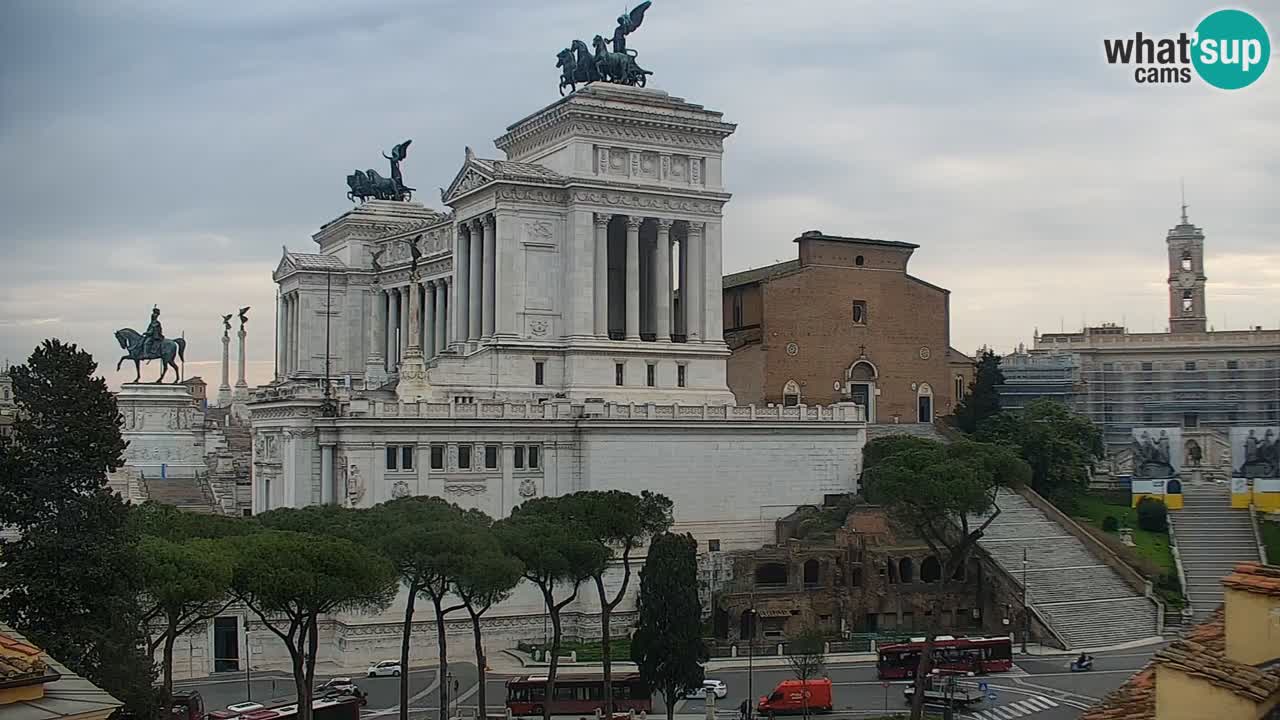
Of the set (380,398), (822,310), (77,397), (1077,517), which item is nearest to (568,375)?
(380,398)

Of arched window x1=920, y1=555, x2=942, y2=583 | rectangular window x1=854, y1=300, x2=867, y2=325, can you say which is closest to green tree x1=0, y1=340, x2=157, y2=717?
arched window x1=920, y1=555, x2=942, y2=583

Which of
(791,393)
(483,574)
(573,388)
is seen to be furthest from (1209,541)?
(483,574)

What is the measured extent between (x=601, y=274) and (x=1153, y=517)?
3464cm

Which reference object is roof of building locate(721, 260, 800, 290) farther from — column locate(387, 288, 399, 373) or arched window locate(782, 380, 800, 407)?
column locate(387, 288, 399, 373)

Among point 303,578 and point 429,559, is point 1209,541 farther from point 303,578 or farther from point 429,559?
point 303,578

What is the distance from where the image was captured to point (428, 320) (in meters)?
97.9

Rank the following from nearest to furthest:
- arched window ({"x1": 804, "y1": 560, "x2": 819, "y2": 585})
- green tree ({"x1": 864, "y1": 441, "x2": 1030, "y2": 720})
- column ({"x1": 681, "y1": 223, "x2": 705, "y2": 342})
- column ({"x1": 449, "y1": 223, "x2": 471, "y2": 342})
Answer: green tree ({"x1": 864, "y1": 441, "x2": 1030, "y2": 720})
arched window ({"x1": 804, "y1": 560, "x2": 819, "y2": 585})
column ({"x1": 681, "y1": 223, "x2": 705, "y2": 342})
column ({"x1": 449, "y1": 223, "x2": 471, "y2": 342})

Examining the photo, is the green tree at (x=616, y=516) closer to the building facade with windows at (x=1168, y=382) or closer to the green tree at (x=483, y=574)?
the green tree at (x=483, y=574)

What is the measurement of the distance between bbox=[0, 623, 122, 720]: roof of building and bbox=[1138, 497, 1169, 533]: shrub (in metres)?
74.2

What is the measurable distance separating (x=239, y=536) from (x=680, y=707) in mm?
18480

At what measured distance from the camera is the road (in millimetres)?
52188

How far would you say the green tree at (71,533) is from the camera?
32781mm

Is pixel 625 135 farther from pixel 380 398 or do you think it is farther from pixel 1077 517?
pixel 1077 517

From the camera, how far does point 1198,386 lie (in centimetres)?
10569
